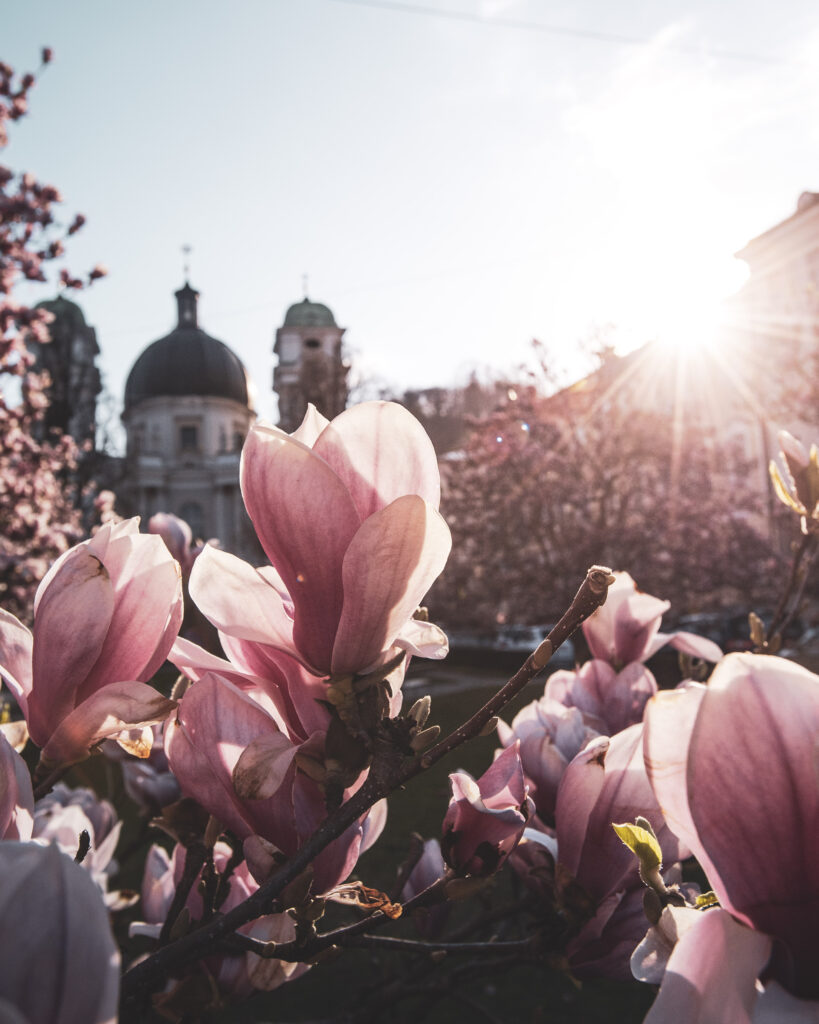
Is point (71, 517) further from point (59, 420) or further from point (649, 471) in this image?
point (649, 471)

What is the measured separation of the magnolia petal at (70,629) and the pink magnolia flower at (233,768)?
0.08 meters

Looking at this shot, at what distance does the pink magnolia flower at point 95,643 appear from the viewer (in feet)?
1.77

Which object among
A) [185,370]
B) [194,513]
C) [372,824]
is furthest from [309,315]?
[372,824]

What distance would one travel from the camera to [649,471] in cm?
1081

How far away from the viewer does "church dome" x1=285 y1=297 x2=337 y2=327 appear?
125 ft

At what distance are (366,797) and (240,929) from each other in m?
0.31

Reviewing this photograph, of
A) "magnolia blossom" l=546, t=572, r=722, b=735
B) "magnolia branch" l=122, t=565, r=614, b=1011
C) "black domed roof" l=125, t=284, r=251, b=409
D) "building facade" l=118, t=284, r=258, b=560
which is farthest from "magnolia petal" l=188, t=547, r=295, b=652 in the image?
"black domed roof" l=125, t=284, r=251, b=409

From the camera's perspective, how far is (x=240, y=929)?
2.29 ft

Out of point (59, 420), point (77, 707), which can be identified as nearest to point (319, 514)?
point (77, 707)

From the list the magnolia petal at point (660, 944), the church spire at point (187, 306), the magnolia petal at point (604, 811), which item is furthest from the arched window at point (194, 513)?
the magnolia petal at point (660, 944)

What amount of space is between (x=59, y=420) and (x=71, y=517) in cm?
683

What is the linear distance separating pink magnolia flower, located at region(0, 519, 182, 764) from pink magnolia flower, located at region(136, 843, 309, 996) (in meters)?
0.19

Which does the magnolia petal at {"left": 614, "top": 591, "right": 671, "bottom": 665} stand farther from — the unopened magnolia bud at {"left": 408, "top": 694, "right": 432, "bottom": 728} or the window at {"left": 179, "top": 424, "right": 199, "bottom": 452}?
the window at {"left": 179, "top": 424, "right": 199, "bottom": 452}

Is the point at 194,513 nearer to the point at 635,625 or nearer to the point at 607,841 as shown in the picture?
the point at 635,625
